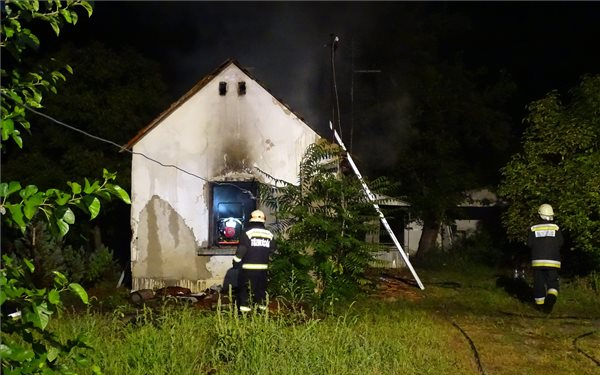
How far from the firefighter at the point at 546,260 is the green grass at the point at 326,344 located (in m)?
0.68

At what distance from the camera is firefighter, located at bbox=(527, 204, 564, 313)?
965 centimetres

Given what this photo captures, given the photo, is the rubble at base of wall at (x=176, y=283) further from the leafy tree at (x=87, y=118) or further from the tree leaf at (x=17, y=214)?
the tree leaf at (x=17, y=214)

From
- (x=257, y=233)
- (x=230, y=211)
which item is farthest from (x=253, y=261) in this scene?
(x=230, y=211)

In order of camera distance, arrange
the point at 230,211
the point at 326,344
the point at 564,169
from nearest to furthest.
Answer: the point at 326,344 < the point at 564,169 < the point at 230,211

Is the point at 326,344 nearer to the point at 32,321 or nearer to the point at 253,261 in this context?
the point at 253,261

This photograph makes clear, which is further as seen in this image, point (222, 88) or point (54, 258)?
point (54, 258)

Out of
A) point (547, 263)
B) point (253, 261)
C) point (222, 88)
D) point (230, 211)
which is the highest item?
point (222, 88)

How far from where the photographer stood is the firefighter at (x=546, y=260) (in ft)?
31.7

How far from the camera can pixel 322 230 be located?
399 inches

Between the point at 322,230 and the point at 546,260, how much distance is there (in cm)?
390

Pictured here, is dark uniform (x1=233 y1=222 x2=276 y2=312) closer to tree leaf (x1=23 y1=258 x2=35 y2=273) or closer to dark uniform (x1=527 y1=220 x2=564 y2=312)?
dark uniform (x1=527 y1=220 x2=564 y2=312)

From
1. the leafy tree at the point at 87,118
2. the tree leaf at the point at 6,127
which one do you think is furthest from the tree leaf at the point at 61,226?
the leafy tree at the point at 87,118

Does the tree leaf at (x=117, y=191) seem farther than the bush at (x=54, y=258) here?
No

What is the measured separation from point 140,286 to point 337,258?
166 inches
